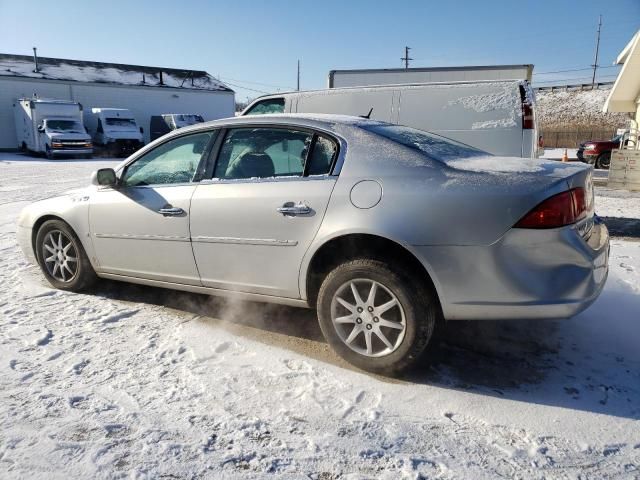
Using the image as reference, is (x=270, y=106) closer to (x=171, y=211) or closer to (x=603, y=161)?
(x=171, y=211)

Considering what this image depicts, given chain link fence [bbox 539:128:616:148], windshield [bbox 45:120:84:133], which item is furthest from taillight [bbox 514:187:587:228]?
chain link fence [bbox 539:128:616:148]

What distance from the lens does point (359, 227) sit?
2900 mm

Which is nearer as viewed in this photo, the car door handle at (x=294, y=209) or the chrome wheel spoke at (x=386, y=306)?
the chrome wheel spoke at (x=386, y=306)

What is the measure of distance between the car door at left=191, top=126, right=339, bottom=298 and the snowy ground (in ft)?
1.68

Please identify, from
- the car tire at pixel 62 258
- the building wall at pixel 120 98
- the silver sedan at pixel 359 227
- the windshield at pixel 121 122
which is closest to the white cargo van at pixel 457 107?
the silver sedan at pixel 359 227

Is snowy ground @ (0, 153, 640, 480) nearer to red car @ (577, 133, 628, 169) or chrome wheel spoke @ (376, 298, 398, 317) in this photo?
chrome wheel spoke @ (376, 298, 398, 317)

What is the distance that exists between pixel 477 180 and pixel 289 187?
1.19 metres

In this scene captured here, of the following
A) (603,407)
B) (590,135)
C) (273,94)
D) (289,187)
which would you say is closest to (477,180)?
(289,187)

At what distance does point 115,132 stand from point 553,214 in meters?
27.5

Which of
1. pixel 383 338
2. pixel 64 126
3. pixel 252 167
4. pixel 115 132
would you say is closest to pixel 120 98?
pixel 115 132

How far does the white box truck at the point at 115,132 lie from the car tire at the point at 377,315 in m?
26.2

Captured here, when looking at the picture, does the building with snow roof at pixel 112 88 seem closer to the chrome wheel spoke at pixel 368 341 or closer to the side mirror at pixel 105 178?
the side mirror at pixel 105 178

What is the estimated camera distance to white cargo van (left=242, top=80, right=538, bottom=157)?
22.9 ft

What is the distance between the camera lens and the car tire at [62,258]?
438 cm
